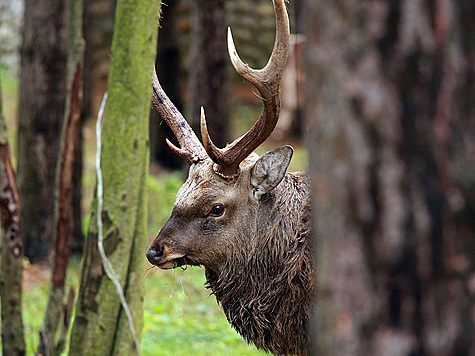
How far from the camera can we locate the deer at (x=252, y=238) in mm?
3910

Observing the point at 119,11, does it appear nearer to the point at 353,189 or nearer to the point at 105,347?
the point at 105,347

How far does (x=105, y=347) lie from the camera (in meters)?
2.82

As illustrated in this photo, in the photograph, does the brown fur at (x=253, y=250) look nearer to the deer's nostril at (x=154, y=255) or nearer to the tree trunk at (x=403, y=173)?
the deer's nostril at (x=154, y=255)

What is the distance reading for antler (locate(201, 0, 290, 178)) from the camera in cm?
362

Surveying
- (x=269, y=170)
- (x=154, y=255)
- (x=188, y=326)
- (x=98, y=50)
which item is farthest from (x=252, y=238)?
(x=98, y=50)

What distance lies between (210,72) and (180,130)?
4132 mm

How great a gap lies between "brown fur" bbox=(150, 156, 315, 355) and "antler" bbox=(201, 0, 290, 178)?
13cm

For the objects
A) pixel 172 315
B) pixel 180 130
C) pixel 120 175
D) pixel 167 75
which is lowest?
pixel 172 315

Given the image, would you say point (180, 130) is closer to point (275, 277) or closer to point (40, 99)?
point (275, 277)

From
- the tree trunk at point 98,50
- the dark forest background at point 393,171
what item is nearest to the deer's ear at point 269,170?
the dark forest background at point 393,171

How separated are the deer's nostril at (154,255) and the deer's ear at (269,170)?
0.69m

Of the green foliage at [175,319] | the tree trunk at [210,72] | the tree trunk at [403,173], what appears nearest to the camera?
the tree trunk at [403,173]

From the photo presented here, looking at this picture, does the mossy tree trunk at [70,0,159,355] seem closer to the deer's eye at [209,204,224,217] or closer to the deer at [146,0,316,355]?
the deer at [146,0,316,355]

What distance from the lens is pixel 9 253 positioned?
4012 mm
